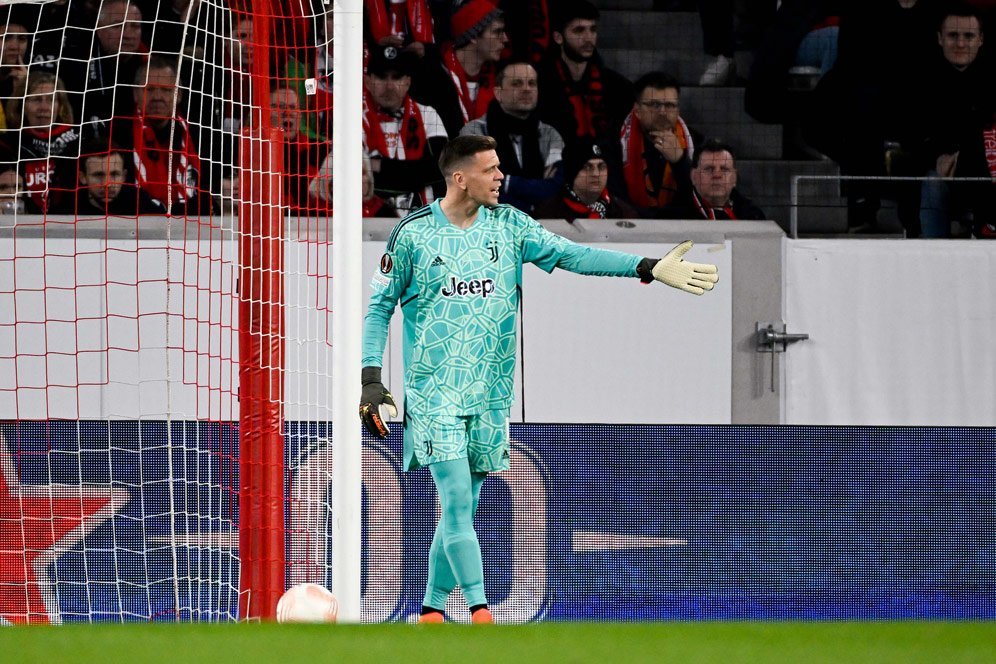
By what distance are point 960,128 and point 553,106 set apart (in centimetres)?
251

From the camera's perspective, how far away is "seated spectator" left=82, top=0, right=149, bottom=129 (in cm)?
726

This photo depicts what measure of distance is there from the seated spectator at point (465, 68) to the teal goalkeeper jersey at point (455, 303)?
2.83 meters

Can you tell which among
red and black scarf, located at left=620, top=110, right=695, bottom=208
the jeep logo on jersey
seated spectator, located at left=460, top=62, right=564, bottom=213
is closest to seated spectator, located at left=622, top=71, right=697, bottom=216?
red and black scarf, located at left=620, top=110, right=695, bottom=208

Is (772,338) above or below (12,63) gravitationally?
below

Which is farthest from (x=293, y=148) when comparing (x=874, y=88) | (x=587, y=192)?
(x=874, y=88)

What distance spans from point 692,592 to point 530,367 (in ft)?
5.09

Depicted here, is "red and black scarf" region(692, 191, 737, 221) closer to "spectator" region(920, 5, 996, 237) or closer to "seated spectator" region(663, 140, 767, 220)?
"seated spectator" region(663, 140, 767, 220)

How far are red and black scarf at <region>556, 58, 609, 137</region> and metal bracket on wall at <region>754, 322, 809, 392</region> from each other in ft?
6.22

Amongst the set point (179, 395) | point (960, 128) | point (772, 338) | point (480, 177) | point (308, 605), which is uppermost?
point (960, 128)

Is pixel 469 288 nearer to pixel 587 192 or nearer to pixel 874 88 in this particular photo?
pixel 587 192

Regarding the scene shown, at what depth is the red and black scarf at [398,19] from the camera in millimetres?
7836

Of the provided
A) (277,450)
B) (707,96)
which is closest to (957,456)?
(277,450)

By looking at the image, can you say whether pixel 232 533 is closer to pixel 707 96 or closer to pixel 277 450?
pixel 277 450

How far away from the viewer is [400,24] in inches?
310
